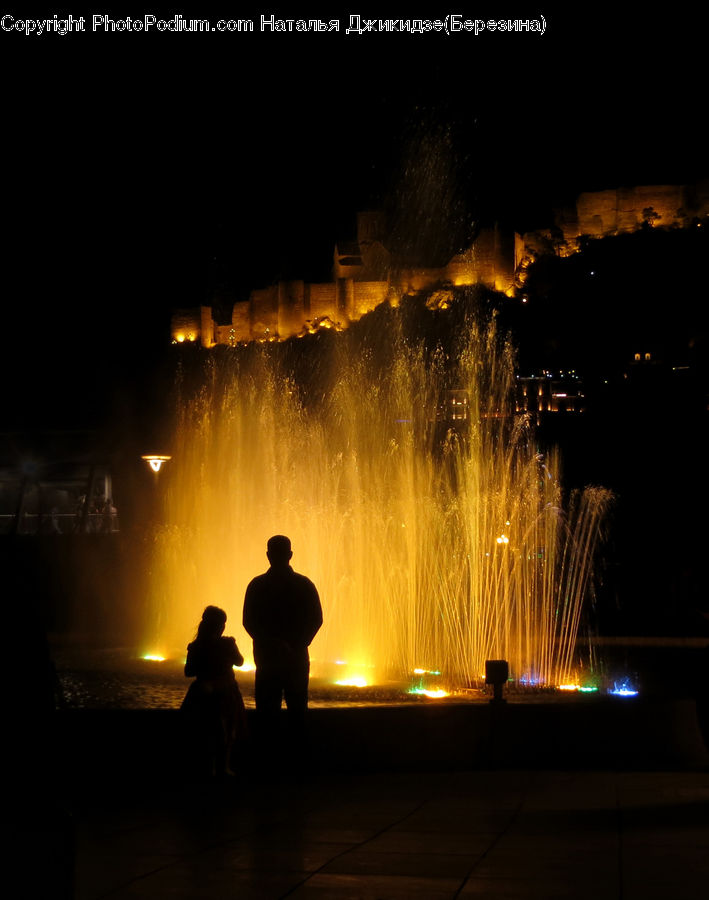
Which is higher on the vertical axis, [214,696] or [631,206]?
[631,206]

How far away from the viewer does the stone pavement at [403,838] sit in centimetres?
379

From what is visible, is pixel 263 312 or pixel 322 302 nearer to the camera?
pixel 322 302

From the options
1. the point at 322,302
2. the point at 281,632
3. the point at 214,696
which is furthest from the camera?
the point at 322,302

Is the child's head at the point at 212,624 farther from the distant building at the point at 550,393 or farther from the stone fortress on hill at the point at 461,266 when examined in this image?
the stone fortress on hill at the point at 461,266

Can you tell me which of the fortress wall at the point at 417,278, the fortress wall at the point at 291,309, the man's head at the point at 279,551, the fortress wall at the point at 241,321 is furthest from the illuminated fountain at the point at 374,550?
the fortress wall at the point at 241,321

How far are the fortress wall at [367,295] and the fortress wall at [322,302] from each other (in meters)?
1.42

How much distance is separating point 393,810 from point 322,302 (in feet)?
217

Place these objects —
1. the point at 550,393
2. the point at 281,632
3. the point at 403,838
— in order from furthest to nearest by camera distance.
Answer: the point at 550,393
the point at 281,632
the point at 403,838

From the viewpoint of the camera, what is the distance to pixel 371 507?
19.0 m

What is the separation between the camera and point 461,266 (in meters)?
70.0

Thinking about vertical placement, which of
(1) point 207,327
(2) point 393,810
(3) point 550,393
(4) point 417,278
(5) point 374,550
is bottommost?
(2) point 393,810

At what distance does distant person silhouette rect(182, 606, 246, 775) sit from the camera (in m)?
6.25

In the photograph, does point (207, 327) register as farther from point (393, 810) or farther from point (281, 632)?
point (393, 810)

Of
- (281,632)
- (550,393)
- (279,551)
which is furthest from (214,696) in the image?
(550,393)
